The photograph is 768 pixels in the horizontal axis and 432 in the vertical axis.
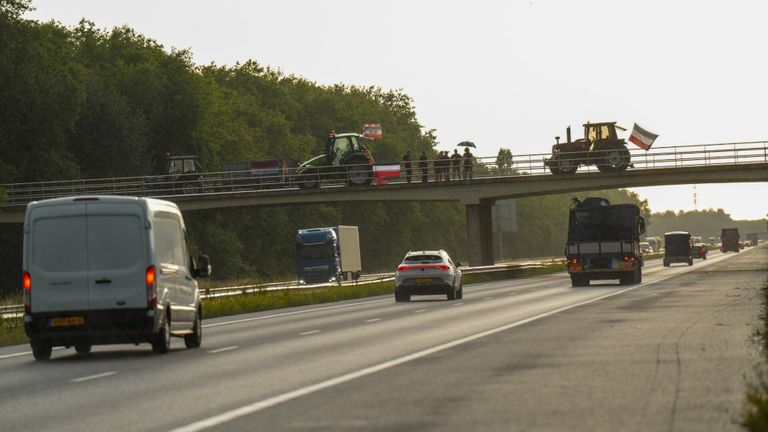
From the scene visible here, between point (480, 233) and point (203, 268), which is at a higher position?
point (480, 233)

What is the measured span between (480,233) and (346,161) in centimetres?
951

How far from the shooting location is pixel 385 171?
72562mm

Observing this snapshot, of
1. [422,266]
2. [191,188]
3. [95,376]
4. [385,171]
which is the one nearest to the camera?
[95,376]

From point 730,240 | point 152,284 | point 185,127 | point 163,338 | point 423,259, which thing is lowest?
point 163,338

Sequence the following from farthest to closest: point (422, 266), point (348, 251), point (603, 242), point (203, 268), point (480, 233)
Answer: point (348, 251), point (480, 233), point (603, 242), point (422, 266), point (203, 268)

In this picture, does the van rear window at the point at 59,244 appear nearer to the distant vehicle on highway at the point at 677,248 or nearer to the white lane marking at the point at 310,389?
the white lane marking at the point at 310,389

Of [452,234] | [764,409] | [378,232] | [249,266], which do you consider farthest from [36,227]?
[452,234]

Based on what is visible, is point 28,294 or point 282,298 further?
point 282,298

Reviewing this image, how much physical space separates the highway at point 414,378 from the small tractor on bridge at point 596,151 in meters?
39.8

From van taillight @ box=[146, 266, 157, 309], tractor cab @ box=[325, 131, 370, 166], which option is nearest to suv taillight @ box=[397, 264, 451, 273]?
van taillight @ box=[146, 266, 157, 309]

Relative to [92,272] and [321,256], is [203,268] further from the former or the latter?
[321,256]

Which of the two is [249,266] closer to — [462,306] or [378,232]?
[378,232]

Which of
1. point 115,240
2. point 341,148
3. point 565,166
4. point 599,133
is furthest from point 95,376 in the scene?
point 599,133

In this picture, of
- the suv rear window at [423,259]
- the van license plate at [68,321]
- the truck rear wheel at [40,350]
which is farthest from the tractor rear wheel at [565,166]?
the van license plate at [68,321]
